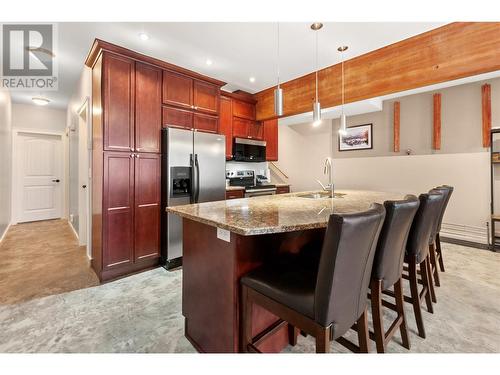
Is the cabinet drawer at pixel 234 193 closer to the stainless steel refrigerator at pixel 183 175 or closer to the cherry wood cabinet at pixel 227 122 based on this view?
the stainless steel refrigerator at pixel 183 175

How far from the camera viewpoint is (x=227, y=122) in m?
4.27

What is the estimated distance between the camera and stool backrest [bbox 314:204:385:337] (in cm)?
89

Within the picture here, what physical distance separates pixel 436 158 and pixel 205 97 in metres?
3.94

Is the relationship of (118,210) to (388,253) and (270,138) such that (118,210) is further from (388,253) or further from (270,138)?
(270,138)

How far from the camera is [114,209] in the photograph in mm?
2648

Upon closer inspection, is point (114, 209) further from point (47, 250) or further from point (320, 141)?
point (320, 141)

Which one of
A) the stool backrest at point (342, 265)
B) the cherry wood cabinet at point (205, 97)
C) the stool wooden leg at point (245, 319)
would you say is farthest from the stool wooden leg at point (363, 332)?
the cherry wood cabinet at point (205, 97)

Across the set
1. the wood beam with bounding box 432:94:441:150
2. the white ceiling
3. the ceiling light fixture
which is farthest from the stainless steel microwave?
the wood beam with bounding box 432:94:441:150

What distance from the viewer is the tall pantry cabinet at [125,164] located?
259 centimetres

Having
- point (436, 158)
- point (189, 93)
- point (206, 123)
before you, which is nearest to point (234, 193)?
point (206, 123)

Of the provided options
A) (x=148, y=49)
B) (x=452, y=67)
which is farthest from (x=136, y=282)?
(x=452, y=67)

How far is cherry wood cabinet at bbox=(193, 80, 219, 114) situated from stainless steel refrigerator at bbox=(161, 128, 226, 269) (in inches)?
19.3

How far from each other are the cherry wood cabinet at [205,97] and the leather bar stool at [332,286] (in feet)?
9.43
